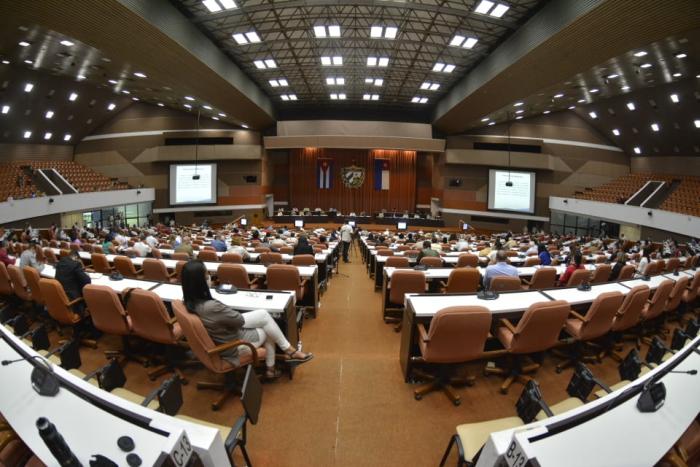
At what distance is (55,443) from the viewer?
4.28 feet

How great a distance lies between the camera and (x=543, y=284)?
18.9 ft

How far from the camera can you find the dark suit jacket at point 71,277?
4.24 m

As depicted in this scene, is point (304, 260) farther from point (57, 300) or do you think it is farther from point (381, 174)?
point (381, 174)

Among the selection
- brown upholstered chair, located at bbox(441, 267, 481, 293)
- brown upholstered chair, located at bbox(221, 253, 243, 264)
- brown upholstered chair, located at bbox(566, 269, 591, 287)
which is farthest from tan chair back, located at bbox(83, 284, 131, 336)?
brown upholstered chair, located at bbox(566, 269, 591, 287)

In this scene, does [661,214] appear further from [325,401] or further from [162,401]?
[162,401]

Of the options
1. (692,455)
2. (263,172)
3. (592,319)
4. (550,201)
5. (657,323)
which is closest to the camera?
(692,455)

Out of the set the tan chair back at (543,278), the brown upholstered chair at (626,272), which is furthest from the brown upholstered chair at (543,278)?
the brown upholstered chair at (626,272)

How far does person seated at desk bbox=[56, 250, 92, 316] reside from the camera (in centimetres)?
424

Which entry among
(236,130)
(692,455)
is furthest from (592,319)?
(236,130)

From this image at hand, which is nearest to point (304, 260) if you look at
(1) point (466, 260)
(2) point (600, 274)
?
(1) point (466, 260)

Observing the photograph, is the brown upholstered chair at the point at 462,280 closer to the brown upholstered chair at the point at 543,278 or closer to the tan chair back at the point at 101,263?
the brown upholstered chair at the point at 543,278

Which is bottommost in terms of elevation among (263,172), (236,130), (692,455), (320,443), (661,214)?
(320,443)

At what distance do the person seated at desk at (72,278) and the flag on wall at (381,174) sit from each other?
21793mm

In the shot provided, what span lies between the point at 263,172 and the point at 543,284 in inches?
791
